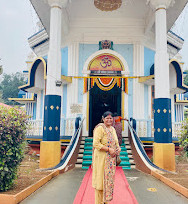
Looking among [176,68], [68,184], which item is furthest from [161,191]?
[176,68]

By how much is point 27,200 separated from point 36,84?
24.0ft

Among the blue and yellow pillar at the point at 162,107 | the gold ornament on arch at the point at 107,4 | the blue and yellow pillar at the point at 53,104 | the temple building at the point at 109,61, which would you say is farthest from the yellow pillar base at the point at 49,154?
the gold ornament on arch at the point at 107,4

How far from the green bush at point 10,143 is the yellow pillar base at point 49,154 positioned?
7.89 feet

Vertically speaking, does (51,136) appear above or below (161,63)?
below

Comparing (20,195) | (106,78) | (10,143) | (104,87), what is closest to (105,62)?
(106,78)

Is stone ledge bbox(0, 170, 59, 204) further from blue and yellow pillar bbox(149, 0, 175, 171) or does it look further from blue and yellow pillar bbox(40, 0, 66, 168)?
blue and yellow pillar bbox(149, 0, 175, 171)

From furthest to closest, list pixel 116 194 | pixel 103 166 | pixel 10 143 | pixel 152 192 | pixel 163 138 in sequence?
pixel 163 138 < pixel 152 192 < pixel 116 194 < pixel 10 143 < pixel 103 166

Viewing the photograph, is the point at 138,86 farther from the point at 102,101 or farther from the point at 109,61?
the point at 102,101

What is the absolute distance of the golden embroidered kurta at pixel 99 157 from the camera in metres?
3.23

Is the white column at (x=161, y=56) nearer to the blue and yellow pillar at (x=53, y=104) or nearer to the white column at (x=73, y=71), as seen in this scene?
the blue and yellow pillar at (x=53, y=104)

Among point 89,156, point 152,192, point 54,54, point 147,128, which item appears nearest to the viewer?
point 152,192

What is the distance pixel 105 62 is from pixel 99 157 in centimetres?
753

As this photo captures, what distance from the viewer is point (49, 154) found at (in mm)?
6691

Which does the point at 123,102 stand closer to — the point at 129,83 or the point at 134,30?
the point at 129,83
